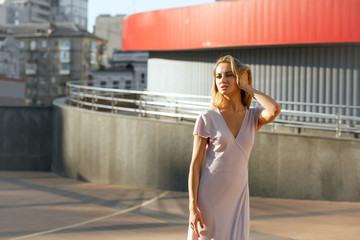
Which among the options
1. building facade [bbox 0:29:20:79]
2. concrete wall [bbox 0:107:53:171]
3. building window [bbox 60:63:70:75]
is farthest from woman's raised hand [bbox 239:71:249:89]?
building window [bbox 60:63:70:75]

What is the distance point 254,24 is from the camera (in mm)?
16328

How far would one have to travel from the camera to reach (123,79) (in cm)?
8456

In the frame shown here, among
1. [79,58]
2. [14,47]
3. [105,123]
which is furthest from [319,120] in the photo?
[79,58]

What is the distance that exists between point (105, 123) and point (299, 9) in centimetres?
641

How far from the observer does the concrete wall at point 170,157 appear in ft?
42.3

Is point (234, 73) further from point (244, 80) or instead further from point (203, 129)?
point (203, 129)

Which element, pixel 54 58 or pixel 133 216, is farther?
pixel 54 58

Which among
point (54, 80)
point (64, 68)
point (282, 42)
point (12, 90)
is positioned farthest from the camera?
point (54, 80)

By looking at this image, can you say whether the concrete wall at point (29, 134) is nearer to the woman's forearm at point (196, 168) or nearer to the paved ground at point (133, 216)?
the paved ground at point (133, 216)

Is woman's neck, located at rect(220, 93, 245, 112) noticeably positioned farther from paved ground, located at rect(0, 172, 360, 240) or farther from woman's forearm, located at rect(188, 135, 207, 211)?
paved ground, located at rect(0, 172, 360, 240)

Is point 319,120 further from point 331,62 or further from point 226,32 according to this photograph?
point 226,32

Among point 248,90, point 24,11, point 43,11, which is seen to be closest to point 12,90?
point 248,90

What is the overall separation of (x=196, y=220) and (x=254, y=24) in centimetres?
1271

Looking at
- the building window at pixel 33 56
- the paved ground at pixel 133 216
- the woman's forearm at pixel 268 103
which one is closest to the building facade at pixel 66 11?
the building window at pixel 33 56
